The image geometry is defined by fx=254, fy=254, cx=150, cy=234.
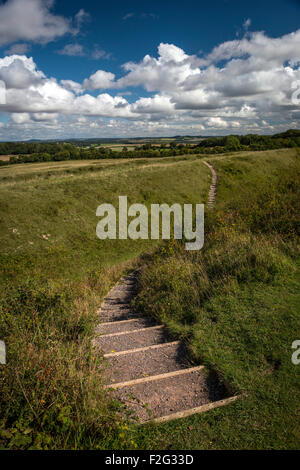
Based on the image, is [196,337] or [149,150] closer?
[196,337]

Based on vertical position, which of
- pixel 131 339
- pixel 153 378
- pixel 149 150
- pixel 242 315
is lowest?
pixel 131 339

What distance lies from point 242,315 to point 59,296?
4.63 metres

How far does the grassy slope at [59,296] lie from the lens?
3320 mm

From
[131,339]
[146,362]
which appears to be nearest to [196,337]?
[146,362]

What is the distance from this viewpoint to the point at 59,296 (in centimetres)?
672

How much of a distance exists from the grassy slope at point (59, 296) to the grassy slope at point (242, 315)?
1.04 metres

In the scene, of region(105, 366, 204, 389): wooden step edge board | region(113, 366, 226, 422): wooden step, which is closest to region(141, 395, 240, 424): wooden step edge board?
region(113, 366, 226, 422): wooden step

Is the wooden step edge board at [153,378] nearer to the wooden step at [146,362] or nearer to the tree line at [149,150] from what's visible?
the wooden step at [146,362]

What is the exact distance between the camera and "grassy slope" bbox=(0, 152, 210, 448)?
10.9ft

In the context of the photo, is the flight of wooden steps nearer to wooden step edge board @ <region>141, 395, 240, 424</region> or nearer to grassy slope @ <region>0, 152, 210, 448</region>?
wooden step edge board @ <region>141, 395, 240, 424</region>

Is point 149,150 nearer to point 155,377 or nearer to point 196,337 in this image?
point 196,337

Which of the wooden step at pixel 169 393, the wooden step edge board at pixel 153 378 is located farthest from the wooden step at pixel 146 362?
the wooden step at pixel 169 393
